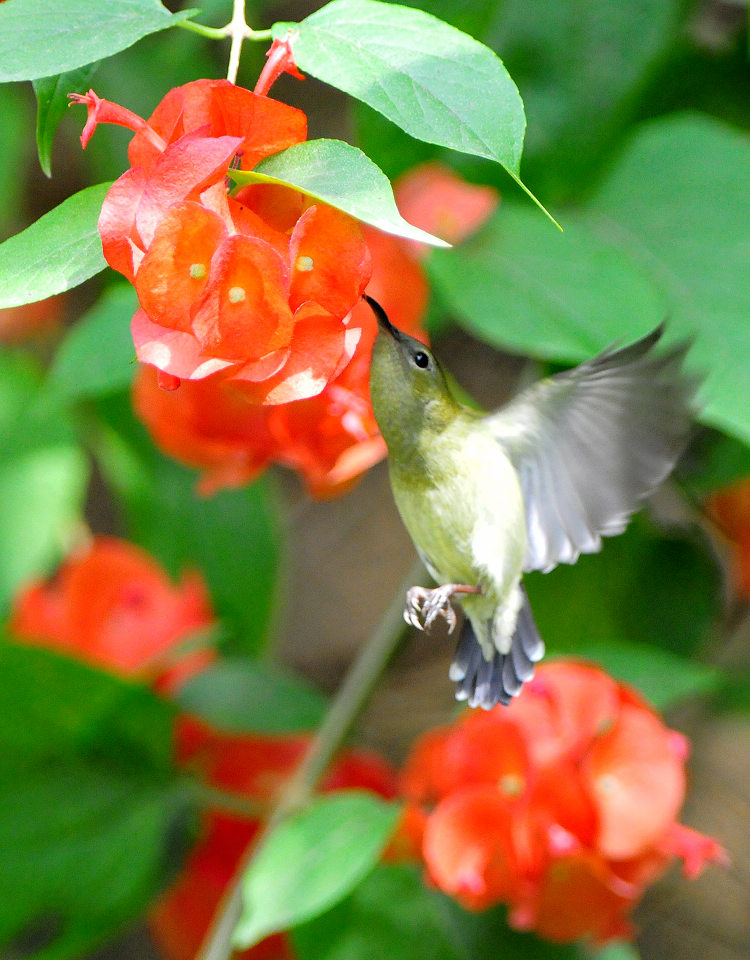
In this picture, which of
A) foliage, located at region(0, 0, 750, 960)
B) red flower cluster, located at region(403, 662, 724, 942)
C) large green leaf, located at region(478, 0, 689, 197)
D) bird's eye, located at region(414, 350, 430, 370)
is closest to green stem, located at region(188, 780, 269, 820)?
foliage, located at region(0, 0, 750, 960)

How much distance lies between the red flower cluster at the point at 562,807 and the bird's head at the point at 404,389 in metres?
0.24

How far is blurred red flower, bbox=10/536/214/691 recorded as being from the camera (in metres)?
1.05

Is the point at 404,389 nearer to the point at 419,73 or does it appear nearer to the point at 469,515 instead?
the point at 469,515

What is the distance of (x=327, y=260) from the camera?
41 cm

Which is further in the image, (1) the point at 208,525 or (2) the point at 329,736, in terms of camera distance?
(1) the point at 208,525

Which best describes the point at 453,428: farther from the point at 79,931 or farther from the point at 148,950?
the point at 148,950

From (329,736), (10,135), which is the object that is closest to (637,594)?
(329,736)

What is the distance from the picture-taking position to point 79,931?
95 centimetres

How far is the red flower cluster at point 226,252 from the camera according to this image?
383 millimetres

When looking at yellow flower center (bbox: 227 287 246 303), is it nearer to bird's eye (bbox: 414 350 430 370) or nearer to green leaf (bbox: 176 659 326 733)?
bird's eye (bbox: 414 350 430 370)

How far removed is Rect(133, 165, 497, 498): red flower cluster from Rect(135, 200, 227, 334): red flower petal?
204 mm

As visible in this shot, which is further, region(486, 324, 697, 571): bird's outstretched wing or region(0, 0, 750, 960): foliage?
region(486, 324, 697, 571): bird's outstretched wing

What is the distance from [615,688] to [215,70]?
0.86 meters

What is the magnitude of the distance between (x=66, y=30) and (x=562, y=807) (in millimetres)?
582
